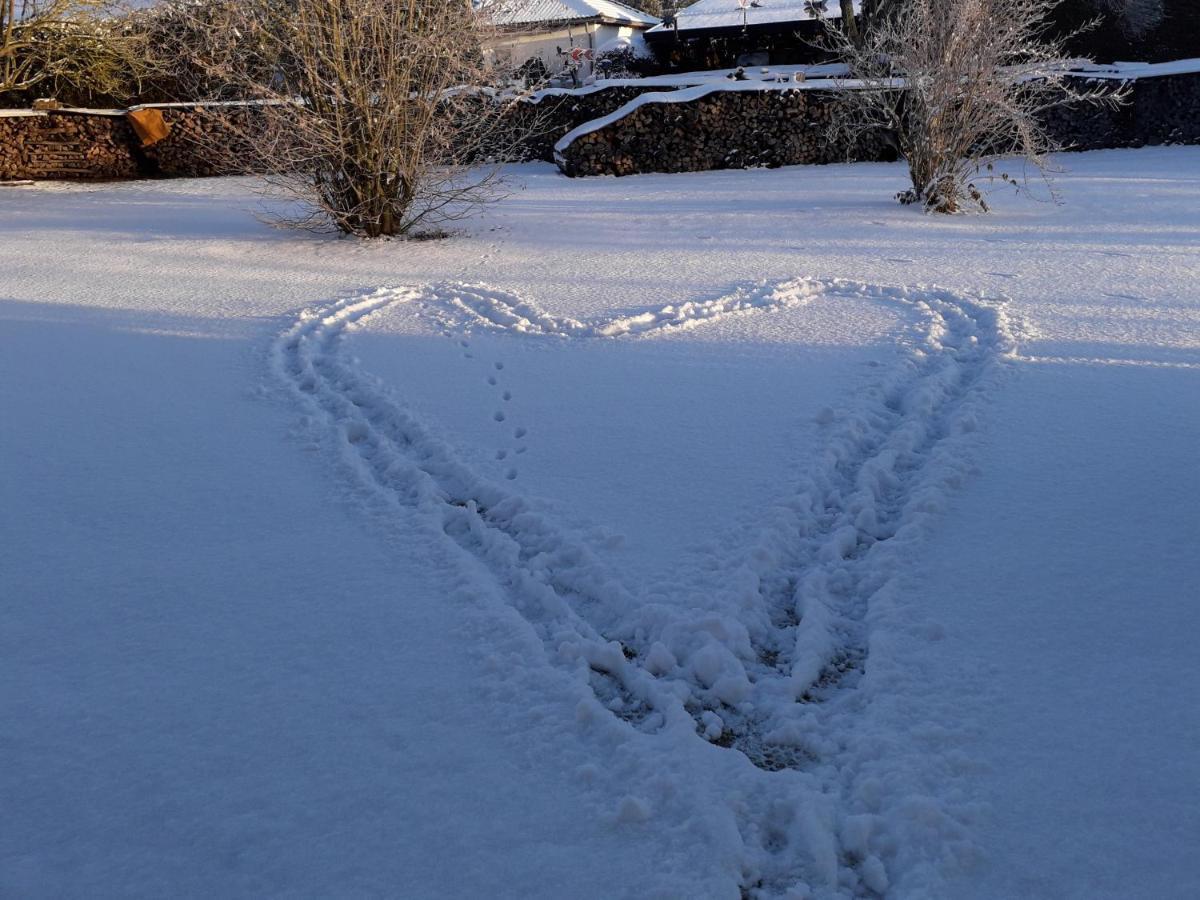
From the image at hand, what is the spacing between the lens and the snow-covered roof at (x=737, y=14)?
23.0 meters

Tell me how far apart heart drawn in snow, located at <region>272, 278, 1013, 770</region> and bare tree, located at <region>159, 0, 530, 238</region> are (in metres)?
2.12

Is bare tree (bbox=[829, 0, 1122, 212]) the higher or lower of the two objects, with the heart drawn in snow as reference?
higher

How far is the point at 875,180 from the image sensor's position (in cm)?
1092

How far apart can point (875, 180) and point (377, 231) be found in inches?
224

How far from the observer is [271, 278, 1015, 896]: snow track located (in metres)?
2.05

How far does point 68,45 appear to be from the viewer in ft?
42.3

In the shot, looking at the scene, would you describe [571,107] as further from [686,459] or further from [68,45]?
[686,459]

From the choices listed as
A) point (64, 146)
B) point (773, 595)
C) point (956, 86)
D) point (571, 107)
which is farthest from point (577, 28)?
point (773, 595)

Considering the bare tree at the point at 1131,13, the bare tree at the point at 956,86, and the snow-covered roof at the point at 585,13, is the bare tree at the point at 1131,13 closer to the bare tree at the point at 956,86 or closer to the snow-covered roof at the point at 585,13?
the bare tree at the point at 956,86

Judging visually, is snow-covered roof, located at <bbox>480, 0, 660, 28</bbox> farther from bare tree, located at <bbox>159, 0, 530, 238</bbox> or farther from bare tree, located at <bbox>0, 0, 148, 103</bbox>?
bare tree, located at <bbox>159, 0, 530, 238</bbox>

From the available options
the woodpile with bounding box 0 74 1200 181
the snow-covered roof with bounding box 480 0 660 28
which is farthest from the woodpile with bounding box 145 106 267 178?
the snow-covered roof with bounding box 480 0 660 28

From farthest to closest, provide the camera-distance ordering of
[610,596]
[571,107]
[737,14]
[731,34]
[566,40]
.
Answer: [566,40], [737,14], [731,34], [571,107], [610,596]

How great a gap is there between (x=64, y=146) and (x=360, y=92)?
7.77 meters

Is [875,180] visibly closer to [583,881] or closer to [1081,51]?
[1081,51]
